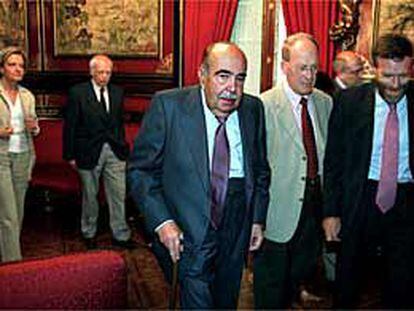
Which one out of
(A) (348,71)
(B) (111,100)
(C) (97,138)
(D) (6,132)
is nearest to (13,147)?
(D) (6,132)

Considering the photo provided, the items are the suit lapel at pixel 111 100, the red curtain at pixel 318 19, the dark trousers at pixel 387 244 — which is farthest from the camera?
the red curtain at pixel 318 19

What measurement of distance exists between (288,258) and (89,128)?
8.10 feet

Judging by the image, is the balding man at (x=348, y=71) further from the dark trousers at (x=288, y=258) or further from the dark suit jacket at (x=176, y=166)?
the dark suit jacket at (x=176, y=166)

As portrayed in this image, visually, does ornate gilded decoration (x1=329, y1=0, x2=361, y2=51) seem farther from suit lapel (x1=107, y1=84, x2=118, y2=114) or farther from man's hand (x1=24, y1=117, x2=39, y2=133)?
man's hand (x1=24, y1=117, x2=39, y2=133)

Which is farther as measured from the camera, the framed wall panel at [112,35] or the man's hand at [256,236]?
the framed wall panel at [112,35]

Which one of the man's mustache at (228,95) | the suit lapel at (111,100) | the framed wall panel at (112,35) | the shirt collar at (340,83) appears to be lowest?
the suit lapel at (111,100)

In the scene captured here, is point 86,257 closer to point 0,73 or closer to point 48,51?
point 0,73

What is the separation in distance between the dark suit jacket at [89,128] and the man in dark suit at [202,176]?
2.48 meters

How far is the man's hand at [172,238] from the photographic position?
247cm

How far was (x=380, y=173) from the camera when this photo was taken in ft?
9.47

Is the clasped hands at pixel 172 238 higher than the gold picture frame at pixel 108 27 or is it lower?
lower

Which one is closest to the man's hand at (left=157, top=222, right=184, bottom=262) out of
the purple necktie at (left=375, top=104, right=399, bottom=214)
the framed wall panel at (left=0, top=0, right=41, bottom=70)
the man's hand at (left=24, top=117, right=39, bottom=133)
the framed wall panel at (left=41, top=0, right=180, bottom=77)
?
the purple necktie at (left=375, top=104, right=399, bottom=214)

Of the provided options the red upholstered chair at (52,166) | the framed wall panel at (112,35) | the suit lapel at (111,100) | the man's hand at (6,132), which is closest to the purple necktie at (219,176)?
the man's hand at (6,132)

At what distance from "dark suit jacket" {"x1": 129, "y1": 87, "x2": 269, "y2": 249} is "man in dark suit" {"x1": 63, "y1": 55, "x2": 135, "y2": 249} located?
2.49m
